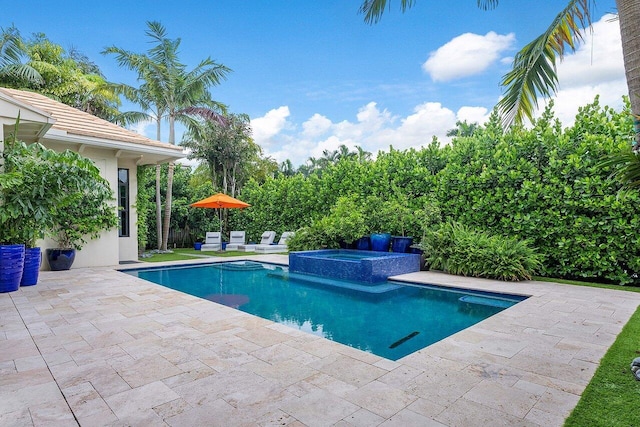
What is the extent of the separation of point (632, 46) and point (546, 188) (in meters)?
6.58

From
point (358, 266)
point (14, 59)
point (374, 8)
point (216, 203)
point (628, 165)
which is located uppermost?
point (14, 59)

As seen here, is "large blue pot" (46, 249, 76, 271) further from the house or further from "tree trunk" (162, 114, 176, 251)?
"tree trunk" (162, 114, 176, 251)

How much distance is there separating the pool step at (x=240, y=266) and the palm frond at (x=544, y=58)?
8.62 m

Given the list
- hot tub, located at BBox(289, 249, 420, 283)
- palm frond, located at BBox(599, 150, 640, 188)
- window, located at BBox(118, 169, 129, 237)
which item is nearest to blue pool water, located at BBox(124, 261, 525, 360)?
hot tub, located at BBox(289, 249, 420, 283)

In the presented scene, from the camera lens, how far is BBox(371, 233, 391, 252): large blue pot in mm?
11516

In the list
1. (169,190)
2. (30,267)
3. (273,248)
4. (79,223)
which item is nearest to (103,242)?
(79,223)

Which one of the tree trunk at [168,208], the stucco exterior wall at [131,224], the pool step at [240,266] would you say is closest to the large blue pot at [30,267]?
the stucco exterior wall at [131,224]

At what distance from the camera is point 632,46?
3.18m

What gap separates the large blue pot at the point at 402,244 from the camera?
11016 mm

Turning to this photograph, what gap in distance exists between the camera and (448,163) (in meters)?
11.2

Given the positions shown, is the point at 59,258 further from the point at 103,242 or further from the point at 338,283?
the point at 338,283

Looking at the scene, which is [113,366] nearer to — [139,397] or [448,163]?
[139,397]

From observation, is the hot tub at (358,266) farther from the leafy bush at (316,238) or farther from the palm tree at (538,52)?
the palm tree at (538,52)

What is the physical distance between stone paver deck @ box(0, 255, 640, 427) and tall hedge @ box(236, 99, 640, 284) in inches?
122
